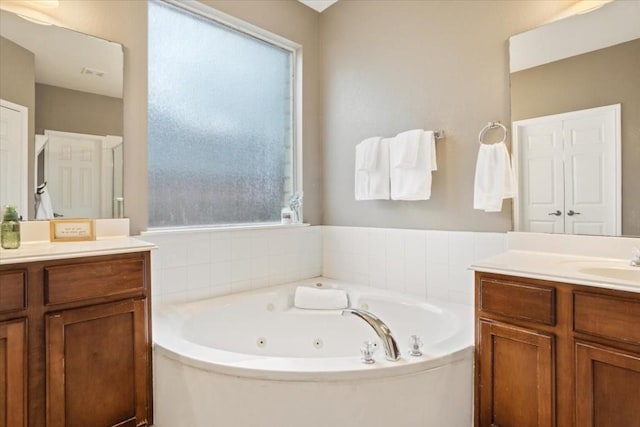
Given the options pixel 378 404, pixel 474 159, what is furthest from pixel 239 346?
pixel 474 159

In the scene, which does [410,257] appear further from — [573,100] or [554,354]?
[573,100]

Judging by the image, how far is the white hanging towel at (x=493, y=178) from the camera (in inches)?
77.2

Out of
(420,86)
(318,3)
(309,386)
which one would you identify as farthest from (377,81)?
(309,386)

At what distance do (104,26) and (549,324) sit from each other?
2608 mm

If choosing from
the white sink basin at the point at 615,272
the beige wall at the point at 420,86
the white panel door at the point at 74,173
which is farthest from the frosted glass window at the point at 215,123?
the white sink basin at the point at 615,272

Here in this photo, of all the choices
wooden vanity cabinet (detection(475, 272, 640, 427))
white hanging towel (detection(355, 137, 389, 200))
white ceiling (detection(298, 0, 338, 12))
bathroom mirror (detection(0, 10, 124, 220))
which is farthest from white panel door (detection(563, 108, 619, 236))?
bathroom mirror (detection(0, 10, 124, 220))

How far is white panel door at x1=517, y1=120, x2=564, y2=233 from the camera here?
1.87m

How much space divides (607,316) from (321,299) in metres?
1.58

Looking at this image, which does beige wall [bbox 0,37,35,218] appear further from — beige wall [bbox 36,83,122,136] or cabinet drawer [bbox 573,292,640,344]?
cabinet drawer [bbox 573,292,640,344]

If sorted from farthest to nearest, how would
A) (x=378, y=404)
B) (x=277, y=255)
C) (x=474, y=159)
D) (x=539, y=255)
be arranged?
1. (x=277, y=255)
2. (x=474, y=159)
3. (x=539, y=255)
4. (x=378, y=404)

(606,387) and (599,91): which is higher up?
(599,91)

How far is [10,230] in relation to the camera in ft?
5.07

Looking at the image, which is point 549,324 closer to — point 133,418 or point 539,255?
point 539,255

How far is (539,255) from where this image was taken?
1.86 m
